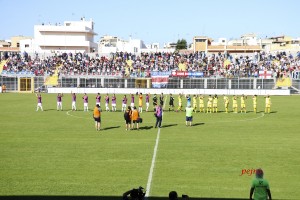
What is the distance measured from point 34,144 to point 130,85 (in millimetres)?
45717

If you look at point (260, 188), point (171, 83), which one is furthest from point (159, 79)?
point (260, 188)

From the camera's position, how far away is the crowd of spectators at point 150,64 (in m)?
66.7

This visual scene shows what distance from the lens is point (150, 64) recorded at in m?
72.6

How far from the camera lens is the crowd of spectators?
2625 inches

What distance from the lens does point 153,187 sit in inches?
506

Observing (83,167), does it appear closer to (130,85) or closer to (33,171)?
(33,171)

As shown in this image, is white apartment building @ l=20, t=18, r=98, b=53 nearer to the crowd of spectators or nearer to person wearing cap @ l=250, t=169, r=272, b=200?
the crowd of spectators

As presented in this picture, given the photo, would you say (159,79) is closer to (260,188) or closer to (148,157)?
(148,157)

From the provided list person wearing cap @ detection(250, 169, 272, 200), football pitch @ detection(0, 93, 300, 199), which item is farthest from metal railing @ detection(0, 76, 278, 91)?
person wearing cap @ detection(250, 169, 272, 200)

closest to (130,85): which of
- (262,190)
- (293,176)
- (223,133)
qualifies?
(223,133)

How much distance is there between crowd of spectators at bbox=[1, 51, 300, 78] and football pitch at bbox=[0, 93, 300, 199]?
127 feet

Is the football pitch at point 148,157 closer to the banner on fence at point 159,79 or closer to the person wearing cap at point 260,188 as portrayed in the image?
the person wearing cap at point 260,188

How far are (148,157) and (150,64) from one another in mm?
56300

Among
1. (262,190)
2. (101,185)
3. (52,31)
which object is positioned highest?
(52,31)
